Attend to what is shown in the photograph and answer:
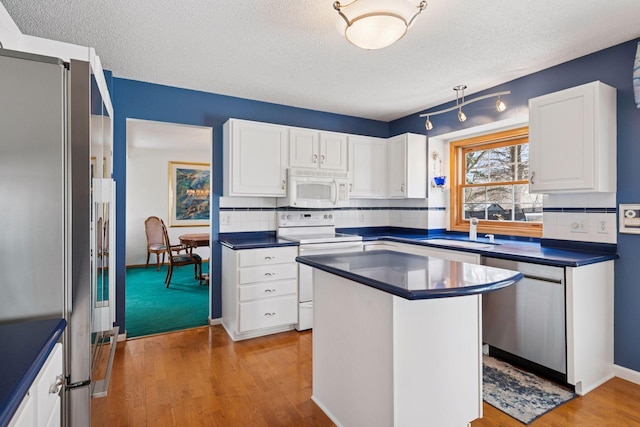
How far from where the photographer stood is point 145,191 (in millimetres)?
6926

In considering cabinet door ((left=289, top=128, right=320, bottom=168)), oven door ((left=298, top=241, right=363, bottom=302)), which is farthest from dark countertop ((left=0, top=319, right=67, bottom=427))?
cabinet door ((left=289, top=128, right=320, bottom=168))

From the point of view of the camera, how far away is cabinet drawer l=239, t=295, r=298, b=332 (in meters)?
3.17

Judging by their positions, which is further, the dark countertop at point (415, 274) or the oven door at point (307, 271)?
the oven door at point (307, 271)

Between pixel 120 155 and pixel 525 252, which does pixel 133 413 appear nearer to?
pixel 120 155

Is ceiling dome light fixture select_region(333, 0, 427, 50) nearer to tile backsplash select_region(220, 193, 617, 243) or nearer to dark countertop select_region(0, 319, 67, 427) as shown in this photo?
dark countertop select_region(0, 319, 67, 427)

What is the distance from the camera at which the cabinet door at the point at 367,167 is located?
Result: 13.5ft

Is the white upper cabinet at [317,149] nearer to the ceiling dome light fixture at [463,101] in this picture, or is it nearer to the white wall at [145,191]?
the ceiling dome light fixture at [463,101]

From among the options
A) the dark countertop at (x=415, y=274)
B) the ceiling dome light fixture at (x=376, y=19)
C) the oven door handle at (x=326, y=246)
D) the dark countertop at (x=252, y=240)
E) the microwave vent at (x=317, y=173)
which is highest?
the ceiling dome light fixture at (x=376, y=19)

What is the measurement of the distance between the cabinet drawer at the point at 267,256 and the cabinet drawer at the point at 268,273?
0.04 metres

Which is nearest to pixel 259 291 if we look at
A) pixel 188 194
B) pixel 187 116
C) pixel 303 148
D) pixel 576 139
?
pixel 303 148

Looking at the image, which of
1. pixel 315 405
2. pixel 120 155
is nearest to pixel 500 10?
pixel 315 405

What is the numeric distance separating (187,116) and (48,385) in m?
2.94

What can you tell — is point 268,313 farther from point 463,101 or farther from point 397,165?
point 463,101

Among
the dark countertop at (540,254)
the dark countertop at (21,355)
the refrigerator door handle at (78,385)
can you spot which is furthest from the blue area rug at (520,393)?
the dark countertop at (21,355)
